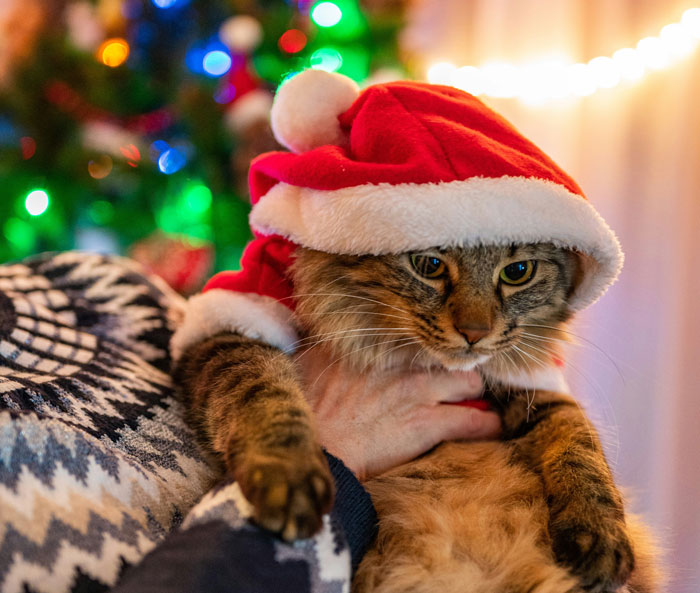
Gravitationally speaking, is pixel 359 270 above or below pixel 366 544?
above

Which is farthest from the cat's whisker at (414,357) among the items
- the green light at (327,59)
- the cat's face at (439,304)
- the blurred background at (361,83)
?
the green light at (327,59)

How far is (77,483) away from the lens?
67cm

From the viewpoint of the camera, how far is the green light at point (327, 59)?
7.41 ft

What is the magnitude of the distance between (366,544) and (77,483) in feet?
1.35

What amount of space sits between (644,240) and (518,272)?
124cm

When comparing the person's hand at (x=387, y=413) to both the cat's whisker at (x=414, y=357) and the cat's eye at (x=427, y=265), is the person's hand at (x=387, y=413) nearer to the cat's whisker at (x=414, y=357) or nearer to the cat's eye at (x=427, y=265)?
the cat's whisker at (x=414, y=357)

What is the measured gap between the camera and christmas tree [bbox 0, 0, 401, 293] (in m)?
2.35

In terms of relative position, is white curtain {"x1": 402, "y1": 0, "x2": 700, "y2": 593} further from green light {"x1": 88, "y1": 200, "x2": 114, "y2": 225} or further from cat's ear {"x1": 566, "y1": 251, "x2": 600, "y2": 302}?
green light {"x1": 88, "y1": 200, "x2": 114, "y2": 225}

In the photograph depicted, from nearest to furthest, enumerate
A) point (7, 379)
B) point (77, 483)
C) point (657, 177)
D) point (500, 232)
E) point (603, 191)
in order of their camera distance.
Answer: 1. point (77, 483)
2. point (7, 379)
3. point (500, 232)
4. point (657, 177)
5. point (603, 191)

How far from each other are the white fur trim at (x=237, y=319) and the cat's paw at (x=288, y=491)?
0.42 m

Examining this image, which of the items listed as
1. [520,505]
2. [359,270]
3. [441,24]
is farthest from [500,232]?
[441,24]

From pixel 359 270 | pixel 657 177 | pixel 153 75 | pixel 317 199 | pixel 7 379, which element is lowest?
pixel 7 379

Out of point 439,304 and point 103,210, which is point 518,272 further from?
point 103,210

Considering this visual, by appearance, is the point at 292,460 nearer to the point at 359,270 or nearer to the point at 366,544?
the point at 366,544
